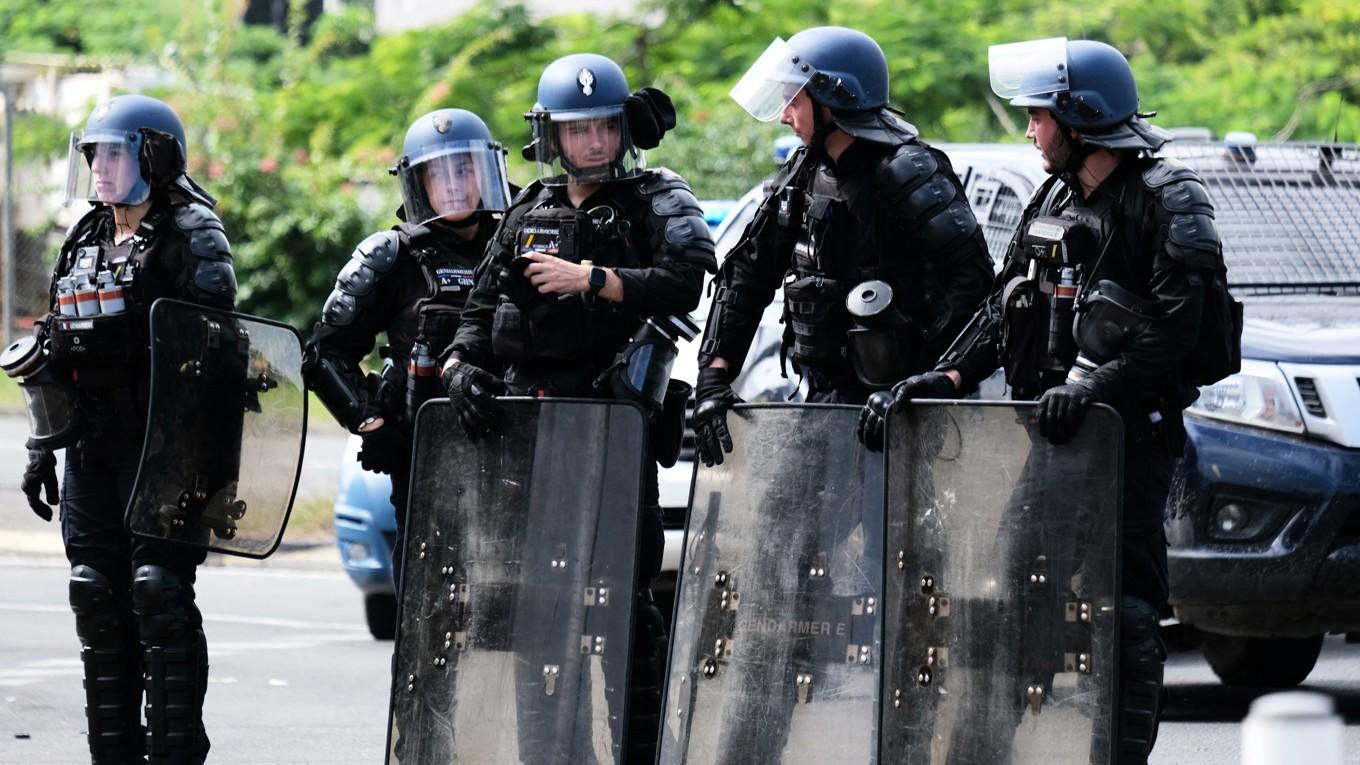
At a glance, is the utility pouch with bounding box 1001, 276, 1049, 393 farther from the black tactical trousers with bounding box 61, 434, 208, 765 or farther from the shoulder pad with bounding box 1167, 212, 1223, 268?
the black tactical trousers with bounding box 61, 434, 208, 765

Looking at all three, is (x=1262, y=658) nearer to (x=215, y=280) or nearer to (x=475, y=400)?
(x=475, y=400)

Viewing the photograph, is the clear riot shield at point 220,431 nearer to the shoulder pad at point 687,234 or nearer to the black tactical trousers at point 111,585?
the black tactical trousers at point 111,585

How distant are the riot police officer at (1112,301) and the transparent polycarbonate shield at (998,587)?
3.6 inches

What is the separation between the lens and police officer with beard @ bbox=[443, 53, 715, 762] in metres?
5.71

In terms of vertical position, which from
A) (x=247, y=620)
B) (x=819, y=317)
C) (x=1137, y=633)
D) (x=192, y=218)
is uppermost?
(x=192, y=218)

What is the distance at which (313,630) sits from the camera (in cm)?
1057

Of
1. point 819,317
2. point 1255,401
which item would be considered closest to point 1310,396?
point 1255,401

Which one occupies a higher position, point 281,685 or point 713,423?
point 713,423

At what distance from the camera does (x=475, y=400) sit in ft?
18.3

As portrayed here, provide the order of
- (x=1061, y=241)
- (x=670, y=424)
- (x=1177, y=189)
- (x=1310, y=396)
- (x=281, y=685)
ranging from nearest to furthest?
(x=1177, y=189) < (x=1061, y=241) < (x=670, y=424) < (x=1310, y=396) < (x=281, y=685)

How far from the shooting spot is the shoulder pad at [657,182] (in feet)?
19.3

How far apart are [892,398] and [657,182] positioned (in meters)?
1.06

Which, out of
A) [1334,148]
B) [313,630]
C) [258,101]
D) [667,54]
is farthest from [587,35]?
[1334,148]

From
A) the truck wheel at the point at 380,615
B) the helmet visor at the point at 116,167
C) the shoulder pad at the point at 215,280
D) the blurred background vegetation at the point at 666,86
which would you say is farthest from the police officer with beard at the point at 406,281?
the blurred background vegetation at the point at 666,86
